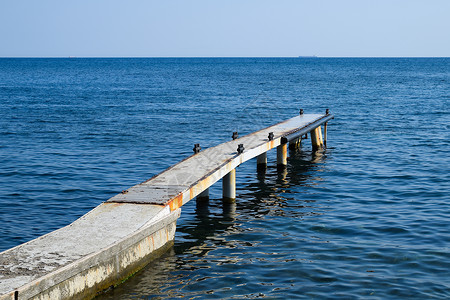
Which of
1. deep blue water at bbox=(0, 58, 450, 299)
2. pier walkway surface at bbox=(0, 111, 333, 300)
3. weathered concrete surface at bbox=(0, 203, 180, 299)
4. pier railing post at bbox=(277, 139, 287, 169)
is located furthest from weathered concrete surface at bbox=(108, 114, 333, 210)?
deep blue water at bbox=(0, 58, 450, 299)

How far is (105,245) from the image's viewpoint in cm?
968

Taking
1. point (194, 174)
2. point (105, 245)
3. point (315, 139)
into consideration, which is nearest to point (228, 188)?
point (194, 174)

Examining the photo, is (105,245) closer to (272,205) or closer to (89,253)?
(89,253)

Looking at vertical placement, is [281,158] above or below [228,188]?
above

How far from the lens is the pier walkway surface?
27.6 feet

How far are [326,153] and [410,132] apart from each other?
8.93 meters

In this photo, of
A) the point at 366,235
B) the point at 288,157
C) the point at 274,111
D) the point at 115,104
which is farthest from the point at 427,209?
the point at 115,104

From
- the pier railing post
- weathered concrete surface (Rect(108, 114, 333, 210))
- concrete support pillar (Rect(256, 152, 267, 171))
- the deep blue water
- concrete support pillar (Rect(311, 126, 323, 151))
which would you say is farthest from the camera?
concrete support pillar (Rect(311, 126, 323, 151))

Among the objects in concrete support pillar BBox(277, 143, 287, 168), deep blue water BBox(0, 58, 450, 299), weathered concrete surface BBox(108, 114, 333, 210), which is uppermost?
weathered concrete surface BBox(108, 114, 333, 210)

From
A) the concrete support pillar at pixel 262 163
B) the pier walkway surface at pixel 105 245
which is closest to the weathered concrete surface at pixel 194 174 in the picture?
the pier walkway surface at pixel 105 245

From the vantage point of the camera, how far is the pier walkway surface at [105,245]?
8422mm

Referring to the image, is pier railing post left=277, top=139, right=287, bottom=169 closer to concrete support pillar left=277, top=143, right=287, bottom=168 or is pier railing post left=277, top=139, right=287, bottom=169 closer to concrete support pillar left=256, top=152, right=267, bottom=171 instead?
concrete support pillar left=277, top=143, right=287, bottom=168

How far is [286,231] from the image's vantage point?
14.1 metres

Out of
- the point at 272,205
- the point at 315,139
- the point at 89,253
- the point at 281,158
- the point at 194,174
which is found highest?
the point at 194,174
